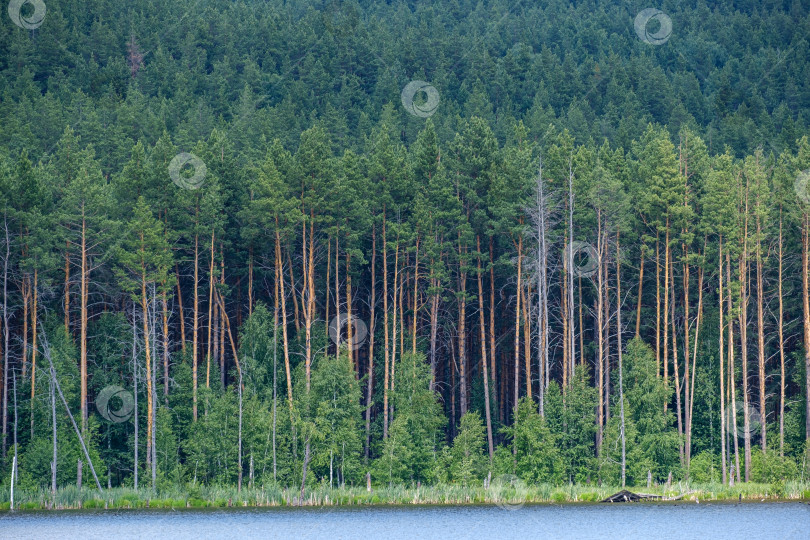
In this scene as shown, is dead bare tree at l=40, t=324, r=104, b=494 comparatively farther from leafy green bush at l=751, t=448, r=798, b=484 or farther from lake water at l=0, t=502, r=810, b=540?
leafy green bush at l=751, t=448, r=798, b=484

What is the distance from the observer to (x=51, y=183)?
176 feet

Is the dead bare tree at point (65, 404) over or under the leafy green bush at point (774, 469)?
over

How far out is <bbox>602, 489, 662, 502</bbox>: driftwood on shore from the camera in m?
44.0

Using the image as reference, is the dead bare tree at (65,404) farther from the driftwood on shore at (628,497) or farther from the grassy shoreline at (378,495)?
the driftwood on shore at (628,497)

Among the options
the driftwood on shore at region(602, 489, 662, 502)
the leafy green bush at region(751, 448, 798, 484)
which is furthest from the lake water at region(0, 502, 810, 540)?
the leafy green bush at region(751, 448, 798, 484)

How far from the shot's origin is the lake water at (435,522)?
37469 mm

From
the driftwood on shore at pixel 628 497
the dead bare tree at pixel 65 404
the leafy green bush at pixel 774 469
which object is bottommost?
the driftwood on shore at pixel 628 497

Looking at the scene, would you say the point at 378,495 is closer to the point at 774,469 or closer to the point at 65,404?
the point at 65,404

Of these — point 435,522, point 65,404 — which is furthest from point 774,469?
point 65,404

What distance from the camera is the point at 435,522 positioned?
1590 inches

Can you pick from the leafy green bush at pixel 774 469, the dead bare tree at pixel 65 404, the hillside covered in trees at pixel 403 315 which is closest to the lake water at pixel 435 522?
the dead bare tree at pixel 65 404

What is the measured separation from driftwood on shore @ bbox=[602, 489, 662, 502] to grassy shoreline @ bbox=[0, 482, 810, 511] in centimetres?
42

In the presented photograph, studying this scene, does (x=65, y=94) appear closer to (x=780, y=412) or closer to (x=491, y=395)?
(x=491, y=395)

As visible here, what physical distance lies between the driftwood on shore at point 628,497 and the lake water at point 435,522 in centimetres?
58
